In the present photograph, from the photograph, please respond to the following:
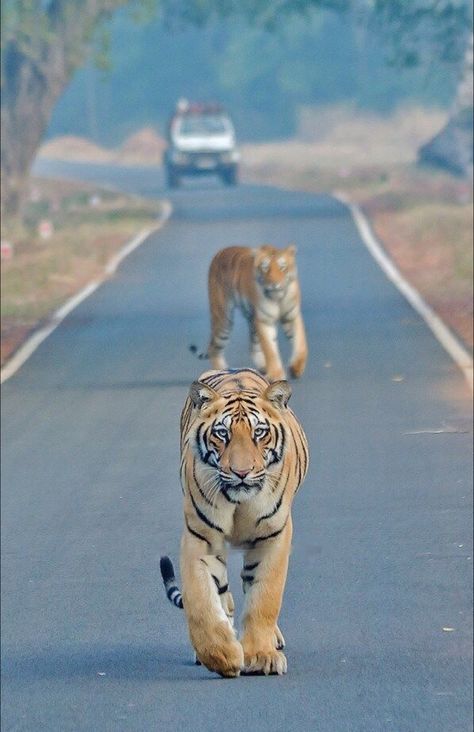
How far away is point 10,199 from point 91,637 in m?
27.1

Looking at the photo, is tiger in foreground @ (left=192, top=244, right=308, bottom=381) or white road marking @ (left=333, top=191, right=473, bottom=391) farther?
white road marking @ (left=333, top=191, right=473, bottom=391)

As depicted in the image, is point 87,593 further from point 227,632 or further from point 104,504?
point 227,632

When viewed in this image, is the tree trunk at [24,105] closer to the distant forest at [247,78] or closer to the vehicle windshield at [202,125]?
the vehicle windshield at [202,125]

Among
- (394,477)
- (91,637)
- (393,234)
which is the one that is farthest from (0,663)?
(393,234)

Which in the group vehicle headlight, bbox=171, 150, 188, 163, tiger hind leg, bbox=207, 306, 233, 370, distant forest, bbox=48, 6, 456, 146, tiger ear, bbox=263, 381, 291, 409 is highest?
tiger ear, bbox=263, 381, 291, 409

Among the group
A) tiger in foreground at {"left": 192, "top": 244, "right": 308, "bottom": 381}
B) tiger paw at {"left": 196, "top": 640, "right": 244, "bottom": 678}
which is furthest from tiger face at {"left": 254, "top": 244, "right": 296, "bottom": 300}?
tiger paw at {"left": 196, "top": 640, "right": 244, "bottom": 678}

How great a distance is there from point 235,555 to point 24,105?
28570 millimetres

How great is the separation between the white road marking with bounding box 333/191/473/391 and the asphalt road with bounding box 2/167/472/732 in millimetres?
190

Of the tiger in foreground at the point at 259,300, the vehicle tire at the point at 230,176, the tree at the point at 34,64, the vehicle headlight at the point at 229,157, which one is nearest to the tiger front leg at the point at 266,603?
the tiger in foreground at the point at 259,300

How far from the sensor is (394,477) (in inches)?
478

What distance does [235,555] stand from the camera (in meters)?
8.28

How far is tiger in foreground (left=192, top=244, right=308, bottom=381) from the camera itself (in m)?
11.6

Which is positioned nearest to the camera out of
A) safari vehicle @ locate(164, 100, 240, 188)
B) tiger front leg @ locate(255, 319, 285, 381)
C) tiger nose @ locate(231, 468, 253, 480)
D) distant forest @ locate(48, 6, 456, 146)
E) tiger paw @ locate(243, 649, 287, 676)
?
tiger nose @ locate(231, 468, 253, 480)

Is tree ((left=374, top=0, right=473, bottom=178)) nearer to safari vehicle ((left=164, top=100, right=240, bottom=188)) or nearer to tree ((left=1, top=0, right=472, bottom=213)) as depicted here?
safari vehicle ((left=164, top=100, right=240, bottom=188))
